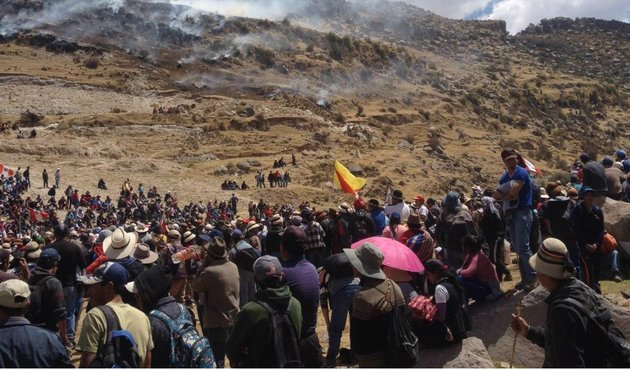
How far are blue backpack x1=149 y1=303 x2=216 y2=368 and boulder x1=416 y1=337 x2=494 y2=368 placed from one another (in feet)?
6.60

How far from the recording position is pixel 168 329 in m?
3.81

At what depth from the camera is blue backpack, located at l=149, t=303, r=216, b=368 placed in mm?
3781

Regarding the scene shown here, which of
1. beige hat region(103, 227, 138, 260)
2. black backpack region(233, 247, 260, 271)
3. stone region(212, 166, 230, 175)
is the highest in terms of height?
beige hat region(103, 227, 138, 260)

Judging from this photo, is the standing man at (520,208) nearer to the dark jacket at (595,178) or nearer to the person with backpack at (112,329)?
the dark jacket at (595,178)

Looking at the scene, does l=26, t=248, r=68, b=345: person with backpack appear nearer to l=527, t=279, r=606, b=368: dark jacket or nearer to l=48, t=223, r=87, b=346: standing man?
l=48, t=223, r=87, b=346: standing man

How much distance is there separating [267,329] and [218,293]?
159 cm

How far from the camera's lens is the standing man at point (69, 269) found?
6.94 metres

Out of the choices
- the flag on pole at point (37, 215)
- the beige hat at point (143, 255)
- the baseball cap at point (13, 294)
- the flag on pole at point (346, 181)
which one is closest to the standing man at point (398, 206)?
the flag on pole at point (346, 181)

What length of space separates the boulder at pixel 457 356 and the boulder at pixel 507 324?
975 mm

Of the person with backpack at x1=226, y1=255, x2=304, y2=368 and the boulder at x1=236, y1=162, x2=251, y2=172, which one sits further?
the boulder at x1=236, y1=162, x2=251, y2=172

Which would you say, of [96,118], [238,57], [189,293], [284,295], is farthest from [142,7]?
[284,295]

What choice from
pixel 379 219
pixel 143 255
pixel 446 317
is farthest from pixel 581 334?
pixel 379 219

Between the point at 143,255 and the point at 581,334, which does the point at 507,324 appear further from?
the point at 143,255

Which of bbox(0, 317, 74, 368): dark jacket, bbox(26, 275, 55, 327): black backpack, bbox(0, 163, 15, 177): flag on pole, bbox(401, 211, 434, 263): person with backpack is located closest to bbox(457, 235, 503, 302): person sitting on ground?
bbox(401, 211, 434, 263): person with backpack
